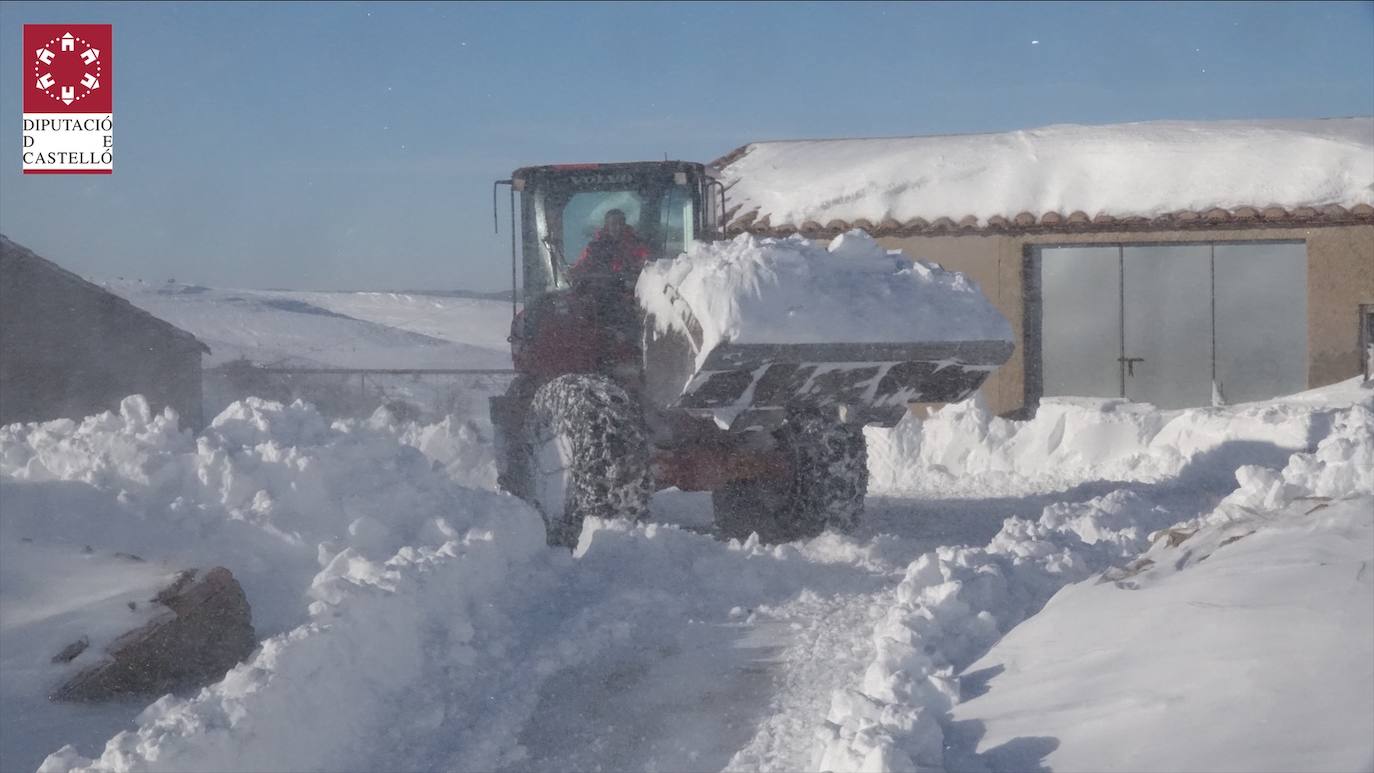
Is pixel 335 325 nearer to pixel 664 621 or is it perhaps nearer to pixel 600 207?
pixel 600 207

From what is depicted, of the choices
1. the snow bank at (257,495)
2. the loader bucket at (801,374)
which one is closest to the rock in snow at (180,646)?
the snow bank at (257,495)

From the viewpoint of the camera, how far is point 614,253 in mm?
8398

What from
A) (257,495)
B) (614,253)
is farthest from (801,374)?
(257,495)

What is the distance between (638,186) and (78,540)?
4.06 m

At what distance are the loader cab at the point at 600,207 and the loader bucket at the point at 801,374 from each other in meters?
1.54

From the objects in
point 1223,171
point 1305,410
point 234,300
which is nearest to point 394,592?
point 1305,410

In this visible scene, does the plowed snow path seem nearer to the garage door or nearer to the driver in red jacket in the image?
the driver in red jacket

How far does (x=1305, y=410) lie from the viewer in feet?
38.5

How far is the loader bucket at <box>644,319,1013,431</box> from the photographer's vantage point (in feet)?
21.7

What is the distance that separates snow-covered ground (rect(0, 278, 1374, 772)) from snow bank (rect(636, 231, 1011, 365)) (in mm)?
1203

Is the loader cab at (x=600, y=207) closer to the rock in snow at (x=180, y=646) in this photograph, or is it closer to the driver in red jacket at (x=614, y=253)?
the driver in red jacket at (x=614, y=253)

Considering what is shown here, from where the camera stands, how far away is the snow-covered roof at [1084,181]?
1468cm

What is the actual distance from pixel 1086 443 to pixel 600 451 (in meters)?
6.87

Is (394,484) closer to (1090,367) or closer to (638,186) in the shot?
(638,186)
